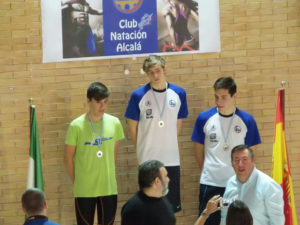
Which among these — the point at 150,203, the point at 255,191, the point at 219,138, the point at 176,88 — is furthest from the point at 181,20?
the point at 150,203

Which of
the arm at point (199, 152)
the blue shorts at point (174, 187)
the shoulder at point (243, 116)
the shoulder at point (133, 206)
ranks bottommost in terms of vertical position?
the blue shorts at point (174, 187)

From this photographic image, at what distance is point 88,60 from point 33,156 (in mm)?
1472

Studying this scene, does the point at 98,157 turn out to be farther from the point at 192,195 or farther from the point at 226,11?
the point at 226,11

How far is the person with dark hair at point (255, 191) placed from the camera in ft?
16.6

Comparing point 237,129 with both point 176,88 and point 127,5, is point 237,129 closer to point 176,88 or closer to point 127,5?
point 176,88

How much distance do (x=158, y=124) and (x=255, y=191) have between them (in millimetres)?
1697

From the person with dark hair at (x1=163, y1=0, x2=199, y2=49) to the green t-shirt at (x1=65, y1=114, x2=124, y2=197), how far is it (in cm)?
166

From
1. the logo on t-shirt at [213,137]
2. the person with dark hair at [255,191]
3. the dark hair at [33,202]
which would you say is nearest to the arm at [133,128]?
the logo on t-shirt at [213,137]

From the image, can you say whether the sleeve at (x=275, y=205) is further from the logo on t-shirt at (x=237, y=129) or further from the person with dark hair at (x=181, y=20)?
the person with dark hair at (x=181, y=20)

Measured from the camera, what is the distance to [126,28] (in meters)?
7.18

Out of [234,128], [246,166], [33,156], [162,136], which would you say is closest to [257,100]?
[234,128]

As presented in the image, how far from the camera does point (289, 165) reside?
6941 millimetres

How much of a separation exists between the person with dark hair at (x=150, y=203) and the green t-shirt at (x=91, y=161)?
5.41 feet

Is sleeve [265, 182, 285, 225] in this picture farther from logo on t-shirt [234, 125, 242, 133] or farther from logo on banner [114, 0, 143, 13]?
logo on banner [114, 0, 143, 13]
